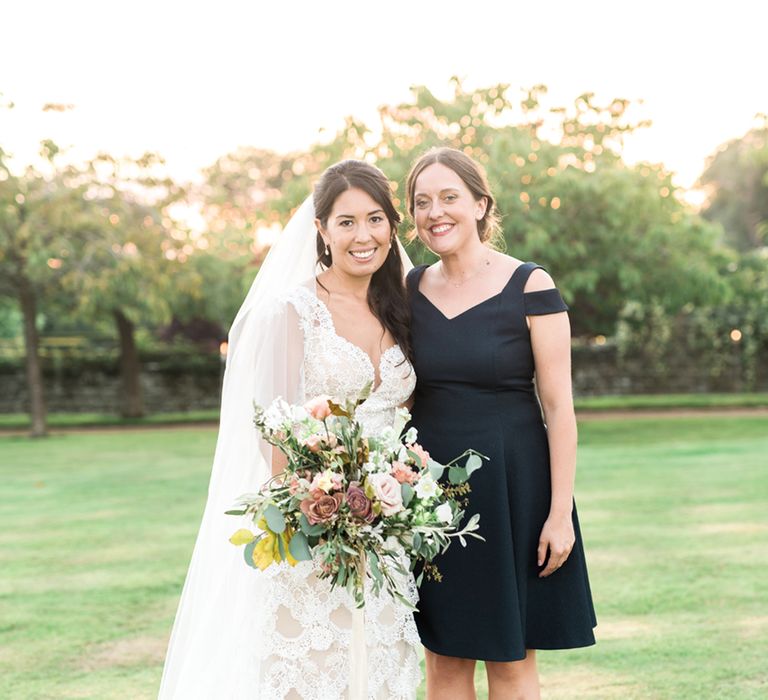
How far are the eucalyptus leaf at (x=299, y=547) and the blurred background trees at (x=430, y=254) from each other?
12260 mm

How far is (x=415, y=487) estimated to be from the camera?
2.93 m

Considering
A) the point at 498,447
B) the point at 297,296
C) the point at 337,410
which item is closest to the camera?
the point at 337,410

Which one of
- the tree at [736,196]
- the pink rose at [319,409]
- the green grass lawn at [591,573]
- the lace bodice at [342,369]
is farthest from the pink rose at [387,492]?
the tree at [736,196]

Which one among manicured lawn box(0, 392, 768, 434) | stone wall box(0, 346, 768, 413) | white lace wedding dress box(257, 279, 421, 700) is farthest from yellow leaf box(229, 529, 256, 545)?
stone wall box(0, 346, 768, 413)

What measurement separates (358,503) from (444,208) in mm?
1304

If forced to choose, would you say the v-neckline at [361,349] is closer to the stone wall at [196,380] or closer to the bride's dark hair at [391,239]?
the bride's dark hair at [391,239]

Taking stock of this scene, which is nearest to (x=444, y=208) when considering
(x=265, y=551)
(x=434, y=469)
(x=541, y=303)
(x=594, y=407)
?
(x=541, y=303)

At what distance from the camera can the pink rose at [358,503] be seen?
2.86m

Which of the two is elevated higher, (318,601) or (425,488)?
(425,488)

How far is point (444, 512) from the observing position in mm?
3064

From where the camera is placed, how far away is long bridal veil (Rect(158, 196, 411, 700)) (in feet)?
11.9

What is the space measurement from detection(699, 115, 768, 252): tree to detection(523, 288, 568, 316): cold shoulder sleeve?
43.0m

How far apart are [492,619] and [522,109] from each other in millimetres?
16908

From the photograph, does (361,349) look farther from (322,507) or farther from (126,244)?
(126,244)
